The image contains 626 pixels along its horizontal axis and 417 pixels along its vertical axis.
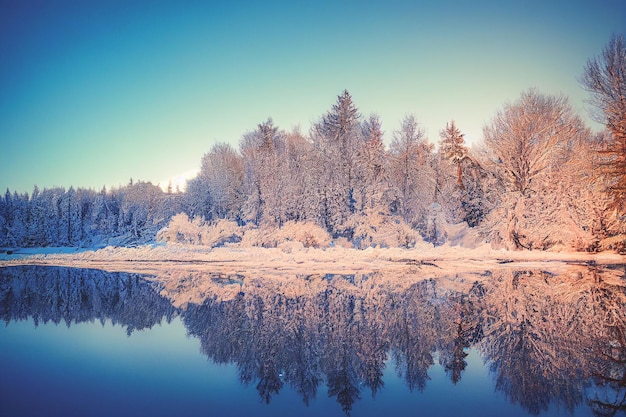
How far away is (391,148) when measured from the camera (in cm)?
3666

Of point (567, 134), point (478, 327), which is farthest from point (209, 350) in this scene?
point (567, 134)

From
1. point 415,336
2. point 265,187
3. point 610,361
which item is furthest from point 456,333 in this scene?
point 265,187

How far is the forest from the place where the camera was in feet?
72.4

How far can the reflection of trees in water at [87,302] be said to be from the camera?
8906 millimetres

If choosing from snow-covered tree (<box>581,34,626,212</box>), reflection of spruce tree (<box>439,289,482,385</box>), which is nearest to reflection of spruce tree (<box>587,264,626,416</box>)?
reflection of spruce tree (<box>439,289,482,385</box>)

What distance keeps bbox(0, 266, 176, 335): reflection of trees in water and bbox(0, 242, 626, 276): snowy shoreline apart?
3.93 metres

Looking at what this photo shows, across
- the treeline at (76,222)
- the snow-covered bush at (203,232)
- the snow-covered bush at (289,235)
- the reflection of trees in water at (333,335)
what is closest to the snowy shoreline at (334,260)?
the snow-covered bush at (289,235)

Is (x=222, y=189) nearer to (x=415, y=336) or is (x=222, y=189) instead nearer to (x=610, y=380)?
(x=415, y=336)

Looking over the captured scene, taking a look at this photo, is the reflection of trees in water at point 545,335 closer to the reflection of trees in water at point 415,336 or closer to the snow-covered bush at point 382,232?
the reflection of trees in water at point 415,336

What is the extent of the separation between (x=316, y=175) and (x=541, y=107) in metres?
17.3

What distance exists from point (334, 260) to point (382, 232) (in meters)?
8.19

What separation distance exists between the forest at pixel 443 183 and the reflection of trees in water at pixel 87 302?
53.7 feet

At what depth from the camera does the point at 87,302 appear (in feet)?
35.4

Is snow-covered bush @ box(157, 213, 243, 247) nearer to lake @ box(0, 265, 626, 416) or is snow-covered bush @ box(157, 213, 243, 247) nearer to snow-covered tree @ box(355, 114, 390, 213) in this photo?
snow-covered tree @ box(355, 114, 390, 213)
